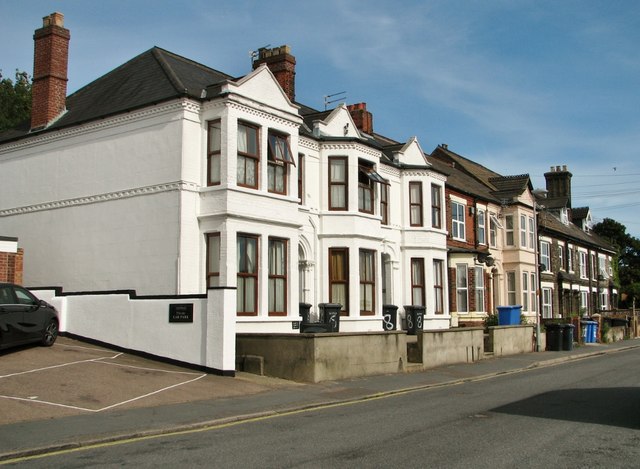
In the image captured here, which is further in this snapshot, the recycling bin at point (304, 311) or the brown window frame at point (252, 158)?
the recycling bin at point (304, 311)

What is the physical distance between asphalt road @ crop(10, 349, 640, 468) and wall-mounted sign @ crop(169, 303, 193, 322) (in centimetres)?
506

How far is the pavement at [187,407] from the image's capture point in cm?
998

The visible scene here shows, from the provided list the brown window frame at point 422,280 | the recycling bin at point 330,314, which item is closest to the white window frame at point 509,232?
the brown window frame at point 422,280

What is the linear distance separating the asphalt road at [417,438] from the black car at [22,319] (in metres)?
6.99

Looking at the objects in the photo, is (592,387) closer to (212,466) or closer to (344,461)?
(344,461)

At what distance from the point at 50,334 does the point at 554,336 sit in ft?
76.3

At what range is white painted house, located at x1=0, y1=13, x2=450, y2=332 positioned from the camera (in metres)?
20.0

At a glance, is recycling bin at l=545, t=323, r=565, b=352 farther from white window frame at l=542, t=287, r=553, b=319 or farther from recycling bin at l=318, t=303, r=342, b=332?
recycling bin at l=318, t=303, r=342, b=332

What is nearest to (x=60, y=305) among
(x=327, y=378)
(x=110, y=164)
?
(x=110, y=164)

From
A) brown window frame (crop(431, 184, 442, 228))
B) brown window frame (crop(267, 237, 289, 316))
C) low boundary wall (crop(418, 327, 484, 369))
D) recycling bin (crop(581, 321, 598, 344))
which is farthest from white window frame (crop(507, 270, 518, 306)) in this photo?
Result: brown window frame (crop(267, 237, 289, 316))

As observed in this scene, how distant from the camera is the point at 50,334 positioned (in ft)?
56.8

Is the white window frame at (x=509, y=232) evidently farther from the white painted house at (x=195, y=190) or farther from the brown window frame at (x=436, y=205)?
the white painted house at (x=195, y=190)

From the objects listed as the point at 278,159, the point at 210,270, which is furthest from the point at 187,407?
the point at 278,159

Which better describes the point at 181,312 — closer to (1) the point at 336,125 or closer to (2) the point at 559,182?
(1) the point at 336,125
